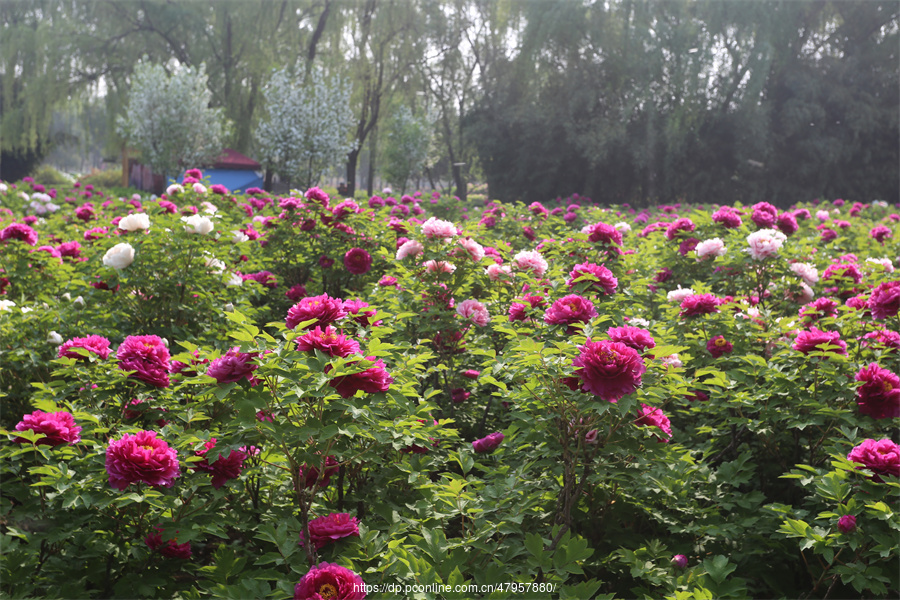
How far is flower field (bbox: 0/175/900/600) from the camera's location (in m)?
1.68

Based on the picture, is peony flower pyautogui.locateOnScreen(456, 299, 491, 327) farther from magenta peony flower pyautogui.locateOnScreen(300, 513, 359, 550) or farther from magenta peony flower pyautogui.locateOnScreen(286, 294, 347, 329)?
magenta peony flower pyautogui.locateOnScreen(300, 513, 359, 550)

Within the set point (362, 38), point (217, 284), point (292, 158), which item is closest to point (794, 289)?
point (217, 284)

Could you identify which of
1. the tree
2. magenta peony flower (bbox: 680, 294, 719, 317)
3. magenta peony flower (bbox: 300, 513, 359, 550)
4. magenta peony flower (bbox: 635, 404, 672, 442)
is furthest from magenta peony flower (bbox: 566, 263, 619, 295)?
the tree

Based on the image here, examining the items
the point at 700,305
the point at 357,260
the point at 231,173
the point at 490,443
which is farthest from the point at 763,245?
the point at 231,173

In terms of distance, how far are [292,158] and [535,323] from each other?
58.9 ft

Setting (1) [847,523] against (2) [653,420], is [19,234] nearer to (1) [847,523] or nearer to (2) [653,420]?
(2) [653,420]

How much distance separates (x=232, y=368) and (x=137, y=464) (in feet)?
1.34

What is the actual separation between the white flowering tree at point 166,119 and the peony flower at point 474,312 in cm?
1695

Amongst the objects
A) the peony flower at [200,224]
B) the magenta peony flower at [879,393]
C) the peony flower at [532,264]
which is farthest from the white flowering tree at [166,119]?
the magenta peony flower at [879,393]

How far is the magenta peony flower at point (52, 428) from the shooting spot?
1.98 metres

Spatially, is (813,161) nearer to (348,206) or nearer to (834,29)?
(834,29)

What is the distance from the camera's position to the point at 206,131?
1844 cm

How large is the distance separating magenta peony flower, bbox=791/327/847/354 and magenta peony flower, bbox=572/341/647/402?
1191 mm

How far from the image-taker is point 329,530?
173 centimetres
